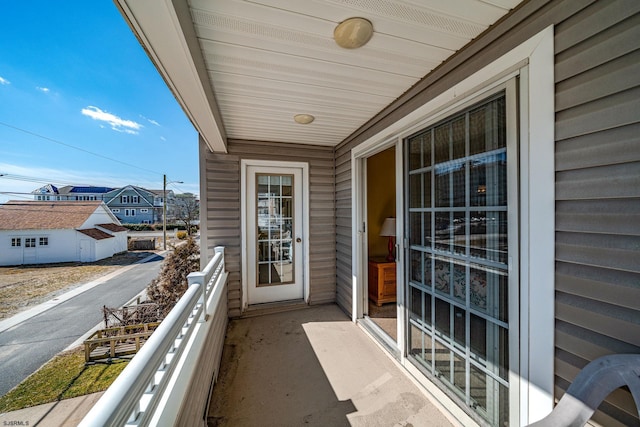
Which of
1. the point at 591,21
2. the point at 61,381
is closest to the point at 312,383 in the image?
the point at 591,21

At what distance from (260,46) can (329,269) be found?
2.86 metres

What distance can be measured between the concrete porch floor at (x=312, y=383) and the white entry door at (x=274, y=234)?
676mm

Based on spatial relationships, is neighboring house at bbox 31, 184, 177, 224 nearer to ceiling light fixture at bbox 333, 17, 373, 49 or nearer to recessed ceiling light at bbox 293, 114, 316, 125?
recessed ceiling light at bbox 293, 114, 316, 125

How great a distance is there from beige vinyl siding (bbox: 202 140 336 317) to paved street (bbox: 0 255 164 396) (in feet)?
10.0

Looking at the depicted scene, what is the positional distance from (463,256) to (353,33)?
1.47m

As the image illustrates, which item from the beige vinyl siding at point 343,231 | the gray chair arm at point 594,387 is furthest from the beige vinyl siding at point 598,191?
the beige vinyl siding at point 343,231

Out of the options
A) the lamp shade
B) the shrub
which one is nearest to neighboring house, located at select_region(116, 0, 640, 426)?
the lamp shade

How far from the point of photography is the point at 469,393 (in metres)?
1.50

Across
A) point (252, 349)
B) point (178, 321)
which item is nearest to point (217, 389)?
point (252, 349)

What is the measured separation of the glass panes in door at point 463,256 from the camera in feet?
4.27

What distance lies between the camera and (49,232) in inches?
220

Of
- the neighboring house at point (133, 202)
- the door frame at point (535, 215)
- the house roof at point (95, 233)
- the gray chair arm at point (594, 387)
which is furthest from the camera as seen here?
the neighboring house at point (133, 202)

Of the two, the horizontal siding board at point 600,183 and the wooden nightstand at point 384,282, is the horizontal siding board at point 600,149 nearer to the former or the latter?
the horizontal siding board at point 600,183

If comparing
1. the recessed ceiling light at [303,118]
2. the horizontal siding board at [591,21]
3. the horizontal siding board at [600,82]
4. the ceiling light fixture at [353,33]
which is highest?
the recessed ceiling light at [303,118]
